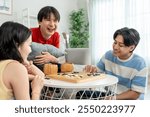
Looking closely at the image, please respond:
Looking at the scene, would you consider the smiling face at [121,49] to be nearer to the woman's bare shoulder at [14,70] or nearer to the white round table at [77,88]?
the white round table at [77,88]

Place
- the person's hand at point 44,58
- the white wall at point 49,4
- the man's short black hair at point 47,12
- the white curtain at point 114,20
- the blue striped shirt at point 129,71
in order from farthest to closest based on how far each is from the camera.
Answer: the white curtain at point 114,20
the white wall at point 49,4
the man's short black hair at point 47,12
the person's hand at point 44,58
the blue striped shirt at point 129,71

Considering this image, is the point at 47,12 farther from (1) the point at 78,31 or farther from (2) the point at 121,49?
(1) the point at 78,31

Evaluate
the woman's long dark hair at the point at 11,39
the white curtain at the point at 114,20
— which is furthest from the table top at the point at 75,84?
the white curtain at the point at 114,20

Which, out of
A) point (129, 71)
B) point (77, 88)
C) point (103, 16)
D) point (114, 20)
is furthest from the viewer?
point (103, 16)

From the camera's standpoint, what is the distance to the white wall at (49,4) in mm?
4316

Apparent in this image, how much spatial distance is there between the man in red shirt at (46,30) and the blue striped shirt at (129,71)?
46 centimetres

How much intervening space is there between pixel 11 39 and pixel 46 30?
3.47ft

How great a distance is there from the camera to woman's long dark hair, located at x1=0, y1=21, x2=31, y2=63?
3.54 ft

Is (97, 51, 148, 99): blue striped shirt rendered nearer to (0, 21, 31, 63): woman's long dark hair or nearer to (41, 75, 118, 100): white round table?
(41, 75, 118, 100): white round table

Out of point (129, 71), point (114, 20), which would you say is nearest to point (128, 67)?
point (129, 71)

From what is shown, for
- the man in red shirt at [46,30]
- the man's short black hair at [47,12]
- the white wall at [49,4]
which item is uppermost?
the white wall at [49,4]

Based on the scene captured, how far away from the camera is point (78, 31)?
17.6 ft

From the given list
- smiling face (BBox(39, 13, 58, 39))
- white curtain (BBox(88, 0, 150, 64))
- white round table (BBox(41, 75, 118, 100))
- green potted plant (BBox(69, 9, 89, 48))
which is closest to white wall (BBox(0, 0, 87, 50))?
green potted plant (BBox(69, 9, 89, 48))

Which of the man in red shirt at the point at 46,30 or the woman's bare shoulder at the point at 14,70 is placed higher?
the man in red shirt at the point at 46,30
